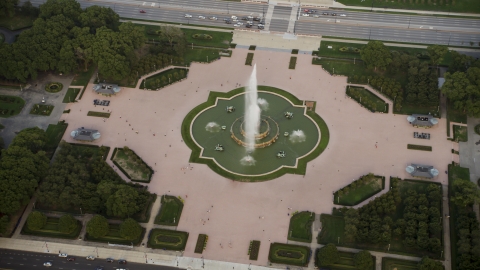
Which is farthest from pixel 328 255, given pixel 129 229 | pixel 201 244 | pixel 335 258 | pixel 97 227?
pixel 97 227

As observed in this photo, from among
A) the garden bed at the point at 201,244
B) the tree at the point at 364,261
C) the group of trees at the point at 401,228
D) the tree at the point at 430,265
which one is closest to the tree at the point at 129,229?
the garden bed at the point at 201,244

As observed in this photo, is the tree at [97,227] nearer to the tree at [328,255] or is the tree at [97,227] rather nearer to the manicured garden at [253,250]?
the manicured garden at [253,250]

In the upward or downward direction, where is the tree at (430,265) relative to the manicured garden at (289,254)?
upward

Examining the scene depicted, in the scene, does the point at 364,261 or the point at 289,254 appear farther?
the point at 289,254

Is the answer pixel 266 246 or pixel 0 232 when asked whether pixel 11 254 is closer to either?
pixel 0 232

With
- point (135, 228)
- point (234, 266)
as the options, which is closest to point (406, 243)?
point (234, 266)

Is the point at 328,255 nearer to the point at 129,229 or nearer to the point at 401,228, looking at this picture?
the point at 401,228
